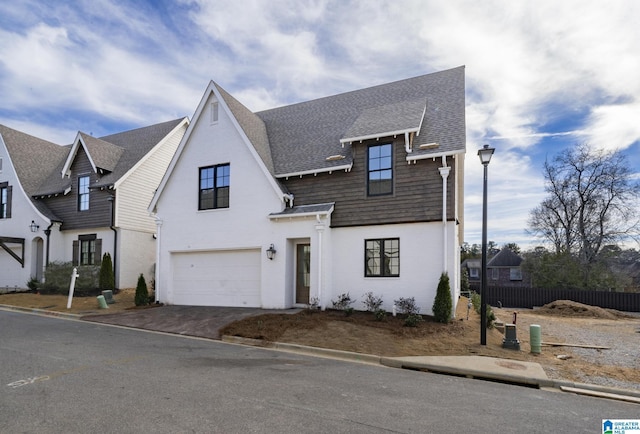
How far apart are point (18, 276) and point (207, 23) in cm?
1945

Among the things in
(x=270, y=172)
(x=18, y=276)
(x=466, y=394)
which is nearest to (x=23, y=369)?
(x=466, y=394)

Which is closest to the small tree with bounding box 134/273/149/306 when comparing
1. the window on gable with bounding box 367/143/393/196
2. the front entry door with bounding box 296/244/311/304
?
the front entry door with bounding box 296/244/311/304

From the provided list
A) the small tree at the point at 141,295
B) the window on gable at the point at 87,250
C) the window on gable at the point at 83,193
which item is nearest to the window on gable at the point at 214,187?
the small tree at the point at 141,295

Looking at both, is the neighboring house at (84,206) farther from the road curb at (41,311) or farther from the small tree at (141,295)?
the small tree at (141,295)

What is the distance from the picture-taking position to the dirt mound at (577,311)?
20422 mm

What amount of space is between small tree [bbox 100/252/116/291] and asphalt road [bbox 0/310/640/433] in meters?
10.2

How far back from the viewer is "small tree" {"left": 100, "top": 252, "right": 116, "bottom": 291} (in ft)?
60.3

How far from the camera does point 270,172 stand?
14.6 m

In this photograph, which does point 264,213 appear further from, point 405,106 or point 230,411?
point 230,411

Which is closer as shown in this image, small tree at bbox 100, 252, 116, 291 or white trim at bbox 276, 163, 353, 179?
white trim at bbox 276, 163, 353, 179

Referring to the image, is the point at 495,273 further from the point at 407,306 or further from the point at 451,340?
the point at 451,340

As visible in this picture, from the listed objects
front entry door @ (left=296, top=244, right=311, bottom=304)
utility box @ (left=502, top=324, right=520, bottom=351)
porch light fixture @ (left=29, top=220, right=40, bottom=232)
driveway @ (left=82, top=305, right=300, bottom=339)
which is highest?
porch light fixture @ (left=29, top=220, right=40, bottom=232)

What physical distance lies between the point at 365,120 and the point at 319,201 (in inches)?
137

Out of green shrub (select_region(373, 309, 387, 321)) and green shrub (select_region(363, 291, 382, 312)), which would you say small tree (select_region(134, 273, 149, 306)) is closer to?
green shrub (select_region(363, 291, 382, 312))
